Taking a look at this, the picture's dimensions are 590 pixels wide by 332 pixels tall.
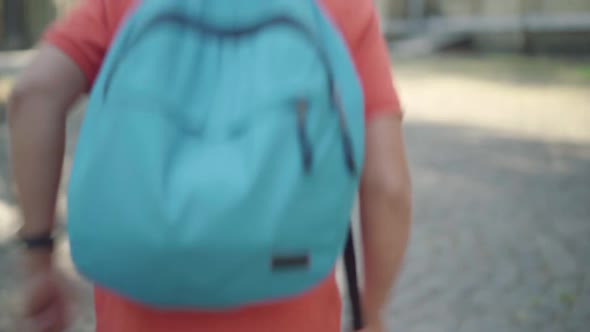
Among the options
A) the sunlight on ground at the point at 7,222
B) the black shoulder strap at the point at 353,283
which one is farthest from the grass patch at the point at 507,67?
the black shoulder strap at the point at 353,283

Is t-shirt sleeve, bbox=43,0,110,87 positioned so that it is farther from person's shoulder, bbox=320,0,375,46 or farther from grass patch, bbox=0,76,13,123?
grass patch, bbox=0,76,13,123

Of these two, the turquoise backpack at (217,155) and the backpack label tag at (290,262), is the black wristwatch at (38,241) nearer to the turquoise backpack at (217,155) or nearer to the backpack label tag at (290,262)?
the turquoise backpack at (217,155)

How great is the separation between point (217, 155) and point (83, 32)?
36cm

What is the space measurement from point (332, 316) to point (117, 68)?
595mm

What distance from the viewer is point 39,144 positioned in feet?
4.02

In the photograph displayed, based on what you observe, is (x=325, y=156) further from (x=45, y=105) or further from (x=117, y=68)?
(x=45, y=105)

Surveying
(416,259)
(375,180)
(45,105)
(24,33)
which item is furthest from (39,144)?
(24,33)

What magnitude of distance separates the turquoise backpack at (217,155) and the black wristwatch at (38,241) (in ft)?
0.62

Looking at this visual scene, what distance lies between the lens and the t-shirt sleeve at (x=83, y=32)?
1213 mm

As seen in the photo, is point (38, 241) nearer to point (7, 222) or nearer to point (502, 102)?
point (7, 222)

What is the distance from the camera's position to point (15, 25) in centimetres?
1447

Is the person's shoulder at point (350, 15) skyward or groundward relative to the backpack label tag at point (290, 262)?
skyward

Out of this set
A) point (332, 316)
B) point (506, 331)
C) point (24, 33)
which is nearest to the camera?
point (332, 316)

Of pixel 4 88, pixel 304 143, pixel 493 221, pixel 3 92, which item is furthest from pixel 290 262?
pixel 4 88
